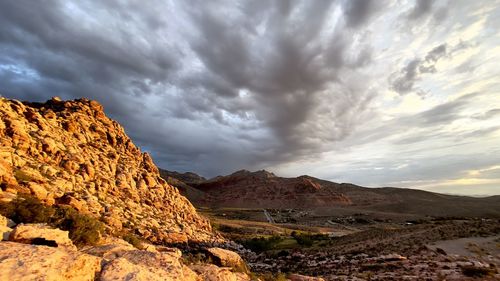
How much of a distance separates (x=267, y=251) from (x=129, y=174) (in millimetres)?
18269

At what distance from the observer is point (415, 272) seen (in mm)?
19688

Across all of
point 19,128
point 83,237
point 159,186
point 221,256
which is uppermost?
point 19,128

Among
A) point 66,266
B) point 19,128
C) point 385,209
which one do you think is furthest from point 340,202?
point 66,266

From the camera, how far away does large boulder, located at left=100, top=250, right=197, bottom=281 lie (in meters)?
6.60

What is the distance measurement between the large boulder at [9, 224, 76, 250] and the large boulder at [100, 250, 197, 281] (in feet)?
4.92

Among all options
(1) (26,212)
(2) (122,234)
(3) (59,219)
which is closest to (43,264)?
(3) (59,219)

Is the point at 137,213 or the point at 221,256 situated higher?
the point at 137,213

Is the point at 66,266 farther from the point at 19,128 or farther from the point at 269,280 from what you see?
the point at 19,128

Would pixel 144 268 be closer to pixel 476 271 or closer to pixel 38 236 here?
pixel 38 236

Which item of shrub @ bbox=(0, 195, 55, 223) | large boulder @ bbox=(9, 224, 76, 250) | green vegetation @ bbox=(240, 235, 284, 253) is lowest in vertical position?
green vegetation @ bbox=(240, 235, 284, 253)

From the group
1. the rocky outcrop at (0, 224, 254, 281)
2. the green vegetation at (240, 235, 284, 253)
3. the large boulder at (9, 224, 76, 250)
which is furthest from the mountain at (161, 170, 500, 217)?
Answer: the large boulder at (9, 224, 76, 250)

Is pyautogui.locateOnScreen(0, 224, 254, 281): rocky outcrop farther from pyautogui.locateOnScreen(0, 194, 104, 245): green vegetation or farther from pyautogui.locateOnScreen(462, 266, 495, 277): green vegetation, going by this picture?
pyautogui.locateOnScreen(462, 266, 495, 277): green vegetation

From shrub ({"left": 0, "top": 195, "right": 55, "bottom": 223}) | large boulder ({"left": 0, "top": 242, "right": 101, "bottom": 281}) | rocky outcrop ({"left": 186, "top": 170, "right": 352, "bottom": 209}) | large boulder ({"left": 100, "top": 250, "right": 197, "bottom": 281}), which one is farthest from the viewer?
rocky outcrop ({"left": 186, "top": 170, "right": 352, "bottom": 209})

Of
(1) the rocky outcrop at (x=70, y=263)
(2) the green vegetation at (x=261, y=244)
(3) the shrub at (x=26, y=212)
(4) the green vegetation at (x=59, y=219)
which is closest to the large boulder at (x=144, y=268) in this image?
(1) the rocky outcrop at (x=70, y=263)
